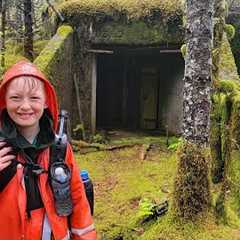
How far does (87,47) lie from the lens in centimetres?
1185

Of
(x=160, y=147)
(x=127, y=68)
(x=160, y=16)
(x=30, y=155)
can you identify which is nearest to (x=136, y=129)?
(x=127, y=68)

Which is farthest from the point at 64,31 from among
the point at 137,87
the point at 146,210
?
the point at 146,210

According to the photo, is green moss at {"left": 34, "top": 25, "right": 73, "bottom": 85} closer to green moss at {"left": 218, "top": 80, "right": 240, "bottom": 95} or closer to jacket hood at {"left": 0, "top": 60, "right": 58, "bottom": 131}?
green moss at {"left": 218, "top": 80, "right": 240, "bottom": 95}

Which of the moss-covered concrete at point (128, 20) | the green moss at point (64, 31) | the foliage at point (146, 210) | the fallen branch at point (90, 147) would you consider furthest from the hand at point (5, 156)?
the moss-covered concrete at point (128, 20)

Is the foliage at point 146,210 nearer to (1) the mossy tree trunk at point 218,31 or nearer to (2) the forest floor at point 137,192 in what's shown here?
(2) the forest floor at point 137,192

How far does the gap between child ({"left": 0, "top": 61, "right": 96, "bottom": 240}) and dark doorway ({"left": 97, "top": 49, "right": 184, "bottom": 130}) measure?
9.72 m

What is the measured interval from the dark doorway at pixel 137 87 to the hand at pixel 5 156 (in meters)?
9.84

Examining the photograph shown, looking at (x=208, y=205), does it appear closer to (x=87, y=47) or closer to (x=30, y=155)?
(x=30, y=155)

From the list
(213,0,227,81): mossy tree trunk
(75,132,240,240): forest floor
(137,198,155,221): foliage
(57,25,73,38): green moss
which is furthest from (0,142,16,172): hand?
(57,25,73,38): green moss

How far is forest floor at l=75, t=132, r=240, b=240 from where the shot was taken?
4.82 m

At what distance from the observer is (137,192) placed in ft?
25.4

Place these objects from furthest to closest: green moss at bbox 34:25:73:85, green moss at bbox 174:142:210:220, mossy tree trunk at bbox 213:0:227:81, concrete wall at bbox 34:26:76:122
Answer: concrete wall at bbox 34:26:76:122 → green moss at bbox 34:25:73:85 → mossy tree trunk at bbox 213:0:227:81 → green moss at bbox 174:142:210:220

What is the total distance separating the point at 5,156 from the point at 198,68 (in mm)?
2555

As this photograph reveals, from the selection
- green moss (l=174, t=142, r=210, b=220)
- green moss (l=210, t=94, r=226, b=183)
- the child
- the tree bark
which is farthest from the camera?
green moss (l=210, t=94, r=226, b=183)
